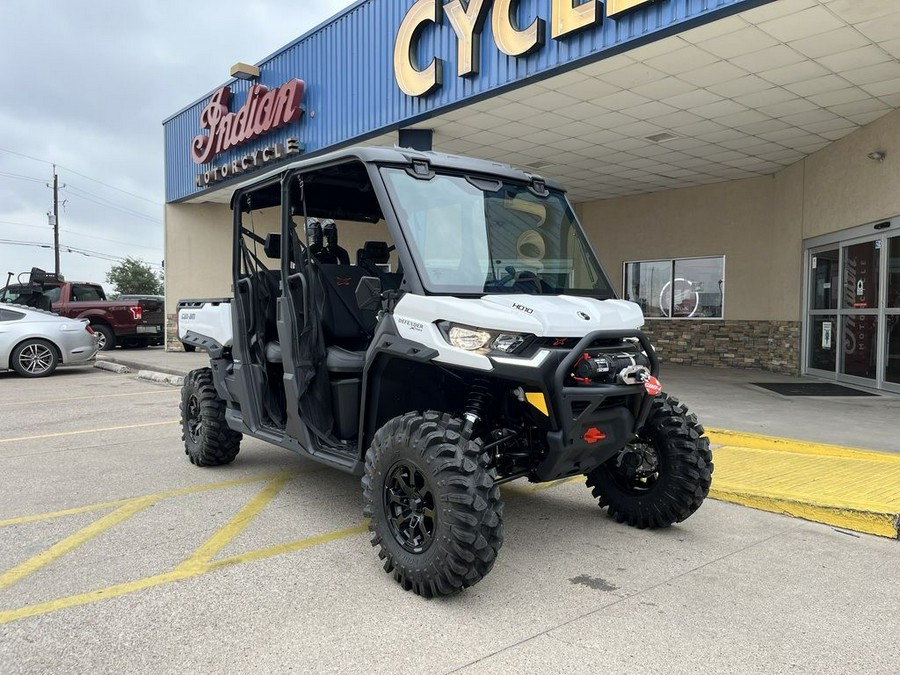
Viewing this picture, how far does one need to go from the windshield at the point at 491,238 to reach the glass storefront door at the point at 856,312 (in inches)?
300

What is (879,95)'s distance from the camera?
865 cm

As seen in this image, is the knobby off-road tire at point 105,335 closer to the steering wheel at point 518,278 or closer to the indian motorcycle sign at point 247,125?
the indian motorcycle sign at point 247,125

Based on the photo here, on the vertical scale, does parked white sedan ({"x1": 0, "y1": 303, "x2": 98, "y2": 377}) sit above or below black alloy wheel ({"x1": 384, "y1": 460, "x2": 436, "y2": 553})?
above

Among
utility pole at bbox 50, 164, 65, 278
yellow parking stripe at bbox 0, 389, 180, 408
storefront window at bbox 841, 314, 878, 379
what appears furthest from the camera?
utility pole at bbox 50, 164, 65, 278

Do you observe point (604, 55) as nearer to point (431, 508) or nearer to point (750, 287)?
point (431, 508)

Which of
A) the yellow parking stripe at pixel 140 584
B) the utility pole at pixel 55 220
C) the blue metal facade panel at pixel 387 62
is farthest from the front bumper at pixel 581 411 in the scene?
the utility pole at pixel 55 220

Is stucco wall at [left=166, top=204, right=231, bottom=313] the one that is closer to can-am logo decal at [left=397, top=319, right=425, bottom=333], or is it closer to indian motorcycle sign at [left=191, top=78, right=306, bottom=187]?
indian motorcycle sign at [left=191, top=78, right=306, bottom=187]

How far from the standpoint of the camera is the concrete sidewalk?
14.5 ft

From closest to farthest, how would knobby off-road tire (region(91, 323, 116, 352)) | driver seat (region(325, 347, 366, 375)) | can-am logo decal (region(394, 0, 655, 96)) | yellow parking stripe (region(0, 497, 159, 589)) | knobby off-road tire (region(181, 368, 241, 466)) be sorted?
yellow parking stripe (region(0, 497, 159, 589))
driver seat (region(325, 347, 366, 375))
knobby off-road tire (region(181, 368, 241, 466))
can-am logo decal (region(394, 0, 655, 96))
knobby off-road tire (region(91, 323, 116, 352))

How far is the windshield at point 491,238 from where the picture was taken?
11.9 ft

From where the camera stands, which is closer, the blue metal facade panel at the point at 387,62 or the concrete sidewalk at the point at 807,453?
the concrete sidewalk at the point at 807,453

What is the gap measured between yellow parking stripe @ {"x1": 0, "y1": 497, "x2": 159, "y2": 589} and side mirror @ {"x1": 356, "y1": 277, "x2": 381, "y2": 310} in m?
2.30

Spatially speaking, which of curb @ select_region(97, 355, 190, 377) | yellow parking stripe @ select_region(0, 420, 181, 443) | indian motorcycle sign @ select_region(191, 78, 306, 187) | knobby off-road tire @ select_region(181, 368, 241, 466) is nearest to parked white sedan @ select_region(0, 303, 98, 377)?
curb @ select_region(97, 355, 190, 377)

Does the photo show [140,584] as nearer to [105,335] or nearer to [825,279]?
[825,279]
